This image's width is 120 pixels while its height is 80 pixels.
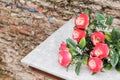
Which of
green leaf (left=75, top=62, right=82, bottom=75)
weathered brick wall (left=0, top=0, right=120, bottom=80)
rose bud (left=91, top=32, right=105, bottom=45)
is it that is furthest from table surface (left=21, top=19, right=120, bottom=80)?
weathered brick wall (left=0, top=0, right=120, bottom=80)

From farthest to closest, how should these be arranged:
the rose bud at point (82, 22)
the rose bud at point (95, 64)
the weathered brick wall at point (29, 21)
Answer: the weathered brick wall at point (29, 21)
the rose bud at point (82, 22)
the rose bud at point (95, 64)

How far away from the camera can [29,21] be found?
303 centimetres

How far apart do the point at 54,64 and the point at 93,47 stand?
0.24 metres

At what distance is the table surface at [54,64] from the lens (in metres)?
1.68

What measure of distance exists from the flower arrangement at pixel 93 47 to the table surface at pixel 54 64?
31 millimetres

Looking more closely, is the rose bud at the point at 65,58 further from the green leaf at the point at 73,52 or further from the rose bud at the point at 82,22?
the rose bud at the point at 82,22

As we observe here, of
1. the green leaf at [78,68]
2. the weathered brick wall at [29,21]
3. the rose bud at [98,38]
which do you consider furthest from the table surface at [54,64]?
the weathered brick wall at [29,21]

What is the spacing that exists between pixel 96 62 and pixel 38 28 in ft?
4.63

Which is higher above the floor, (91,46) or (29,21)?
(91,46)

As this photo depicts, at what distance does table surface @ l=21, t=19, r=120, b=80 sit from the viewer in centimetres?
168

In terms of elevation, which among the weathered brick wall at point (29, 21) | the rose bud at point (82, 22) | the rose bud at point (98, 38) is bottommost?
the weathered brick wall at point (29, 21)

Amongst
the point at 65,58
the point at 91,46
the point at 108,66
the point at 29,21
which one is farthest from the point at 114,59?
the point at 29,21

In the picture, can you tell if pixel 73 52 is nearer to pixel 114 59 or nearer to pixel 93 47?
pixel 93 47

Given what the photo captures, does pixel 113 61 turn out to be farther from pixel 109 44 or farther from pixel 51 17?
pixel 51 17
